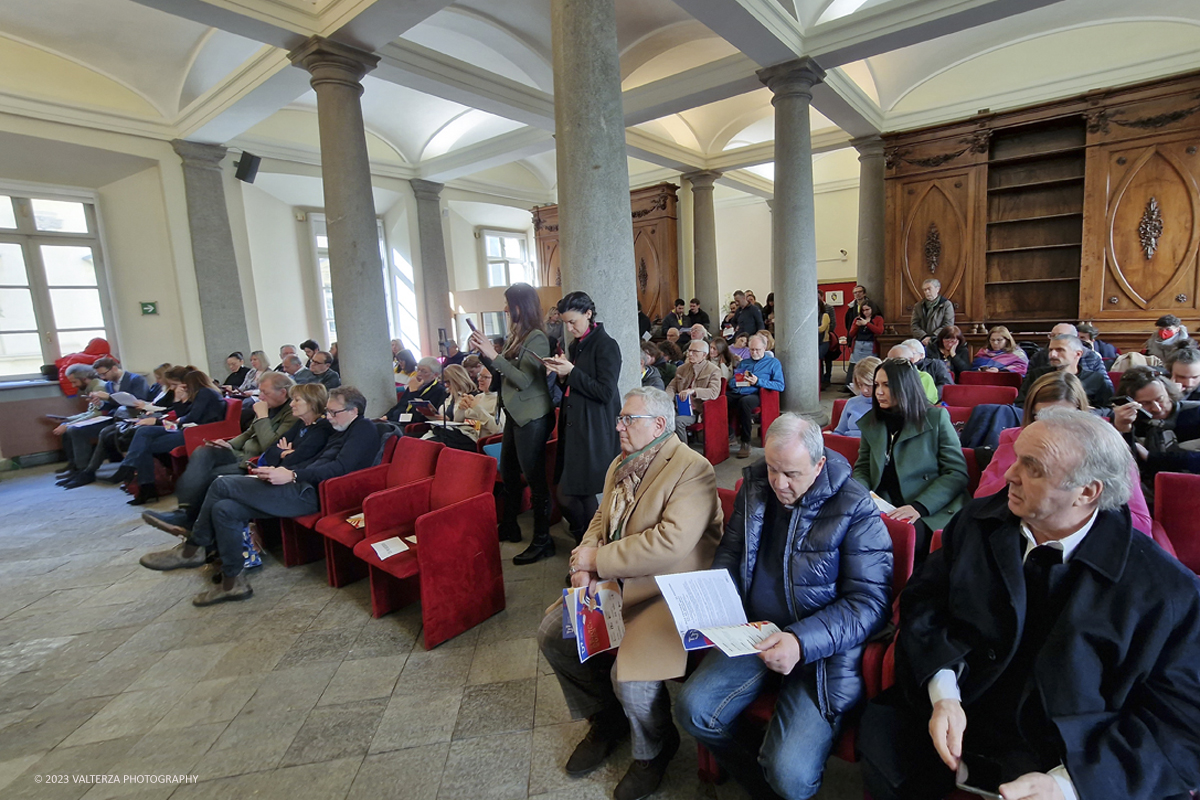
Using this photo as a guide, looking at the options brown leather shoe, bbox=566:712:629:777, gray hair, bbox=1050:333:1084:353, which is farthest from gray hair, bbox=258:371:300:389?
gray hair, bbox=1050:333:1084:353

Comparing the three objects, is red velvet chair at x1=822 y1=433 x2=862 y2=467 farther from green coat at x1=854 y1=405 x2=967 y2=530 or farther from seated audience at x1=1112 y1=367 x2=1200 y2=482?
seated audience at x1=1112 y1=367 x2=1200 y2=482

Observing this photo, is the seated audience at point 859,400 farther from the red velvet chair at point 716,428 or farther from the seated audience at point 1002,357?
the seated audience at point 1002,357

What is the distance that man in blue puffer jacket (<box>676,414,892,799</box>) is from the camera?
4.75ft

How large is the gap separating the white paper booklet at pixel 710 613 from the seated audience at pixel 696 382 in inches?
126

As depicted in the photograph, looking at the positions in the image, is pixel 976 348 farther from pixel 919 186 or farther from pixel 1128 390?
pixel 1128 390

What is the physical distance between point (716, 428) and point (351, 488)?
3.07 m

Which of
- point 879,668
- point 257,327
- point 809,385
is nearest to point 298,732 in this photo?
point 879,668

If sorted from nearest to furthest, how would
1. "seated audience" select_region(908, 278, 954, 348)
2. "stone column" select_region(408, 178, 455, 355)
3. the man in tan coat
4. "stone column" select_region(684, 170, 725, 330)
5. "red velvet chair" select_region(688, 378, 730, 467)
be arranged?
the man in tan coat, "red velvet chair" select_region(688, 378, 730, 467), "seated audience" select_region(908, 278, 954, 348), "stone column" select_region(684, 170, 725, 330), "stone column" select_region(408, 178, 455, 355)

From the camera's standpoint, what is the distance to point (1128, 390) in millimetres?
2508

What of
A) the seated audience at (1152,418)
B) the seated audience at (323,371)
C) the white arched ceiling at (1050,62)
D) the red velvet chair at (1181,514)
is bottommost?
the red velvet chair at (1181,514)

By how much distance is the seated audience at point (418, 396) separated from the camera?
4794mm

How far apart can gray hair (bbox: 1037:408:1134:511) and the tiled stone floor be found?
115 cm

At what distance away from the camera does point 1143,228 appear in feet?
21.7

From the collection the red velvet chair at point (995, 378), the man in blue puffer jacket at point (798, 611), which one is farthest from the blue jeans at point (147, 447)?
the red velvet chair at point (995, 378)
